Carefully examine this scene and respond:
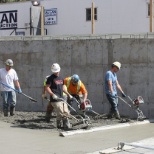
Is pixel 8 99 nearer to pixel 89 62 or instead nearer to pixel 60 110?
pixel 89 62

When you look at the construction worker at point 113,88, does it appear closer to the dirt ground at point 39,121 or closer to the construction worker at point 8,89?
the dirt ground at point 39,121

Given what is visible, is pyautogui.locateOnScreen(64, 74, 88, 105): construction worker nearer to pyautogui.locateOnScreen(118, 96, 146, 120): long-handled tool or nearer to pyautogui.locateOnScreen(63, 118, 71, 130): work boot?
pyautogui.locateOnScreen(63, 118, 71, 130): work boot

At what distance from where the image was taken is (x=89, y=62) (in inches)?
589

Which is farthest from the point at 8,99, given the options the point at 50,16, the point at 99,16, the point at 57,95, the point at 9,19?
the point at 9,19

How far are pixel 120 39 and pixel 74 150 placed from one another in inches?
235

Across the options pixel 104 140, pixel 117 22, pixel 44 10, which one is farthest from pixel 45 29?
pixel 104 140

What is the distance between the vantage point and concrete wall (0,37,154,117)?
46.2ft

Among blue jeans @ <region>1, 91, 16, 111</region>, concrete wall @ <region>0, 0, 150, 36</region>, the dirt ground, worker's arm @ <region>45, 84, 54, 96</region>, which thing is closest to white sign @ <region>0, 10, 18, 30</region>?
concrete wall @ <region>0, 0, 150, 36</region>

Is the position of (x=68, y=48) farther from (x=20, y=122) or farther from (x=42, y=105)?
(x=20, y=122)

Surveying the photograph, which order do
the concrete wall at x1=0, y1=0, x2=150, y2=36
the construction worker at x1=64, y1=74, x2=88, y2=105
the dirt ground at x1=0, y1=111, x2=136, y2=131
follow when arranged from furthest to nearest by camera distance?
the concrete wall at x1=0, y1=0, x2=150, y2=36
the construction worker at x1=64, y1=74, x2=88, y2=105
the dirt ground at x1=0, y1=111, x2=136, y2=131

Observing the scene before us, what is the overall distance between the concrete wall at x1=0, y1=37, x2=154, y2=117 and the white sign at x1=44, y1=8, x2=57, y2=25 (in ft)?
39.8

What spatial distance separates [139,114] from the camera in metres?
13.5

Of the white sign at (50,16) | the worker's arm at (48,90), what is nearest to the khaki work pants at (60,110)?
the worker's arm at (48,90)

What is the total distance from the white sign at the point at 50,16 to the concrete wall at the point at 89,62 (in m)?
12.1
